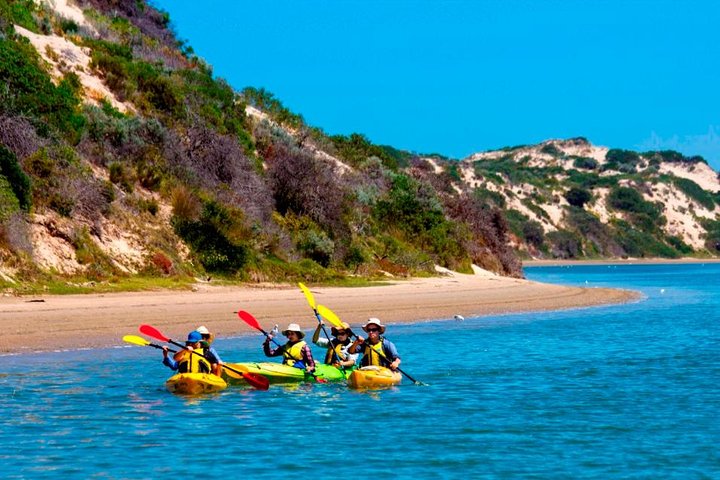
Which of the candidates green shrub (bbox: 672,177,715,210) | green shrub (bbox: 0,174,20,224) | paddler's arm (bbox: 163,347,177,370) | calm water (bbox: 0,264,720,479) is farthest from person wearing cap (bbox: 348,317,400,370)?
green shrub (bbox: 672,177,715,210)

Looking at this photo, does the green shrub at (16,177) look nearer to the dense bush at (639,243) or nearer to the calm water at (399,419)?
the calm water at (399,419)

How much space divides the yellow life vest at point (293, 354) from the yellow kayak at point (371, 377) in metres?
0.98

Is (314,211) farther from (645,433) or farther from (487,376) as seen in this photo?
(645,433)

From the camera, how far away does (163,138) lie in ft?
117

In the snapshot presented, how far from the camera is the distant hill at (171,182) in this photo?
2850 centimetres

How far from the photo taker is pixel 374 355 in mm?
17469

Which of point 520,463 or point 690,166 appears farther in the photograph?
point 690,166

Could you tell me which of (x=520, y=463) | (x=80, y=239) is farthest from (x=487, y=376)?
(x=80, y=239)

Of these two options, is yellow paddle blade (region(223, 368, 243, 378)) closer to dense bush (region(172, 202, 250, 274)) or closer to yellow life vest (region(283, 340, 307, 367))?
yellow life vest (region(283, 340, 307, 367))

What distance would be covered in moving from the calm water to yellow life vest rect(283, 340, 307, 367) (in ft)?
1.76

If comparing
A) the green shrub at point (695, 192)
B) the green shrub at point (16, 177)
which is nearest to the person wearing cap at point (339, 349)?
the green shrub at point (16, 177)

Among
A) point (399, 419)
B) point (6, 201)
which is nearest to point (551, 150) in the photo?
point (6, 201)

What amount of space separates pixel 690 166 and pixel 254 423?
139 metres

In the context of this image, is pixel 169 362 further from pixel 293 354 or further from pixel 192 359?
pixel 293 354
